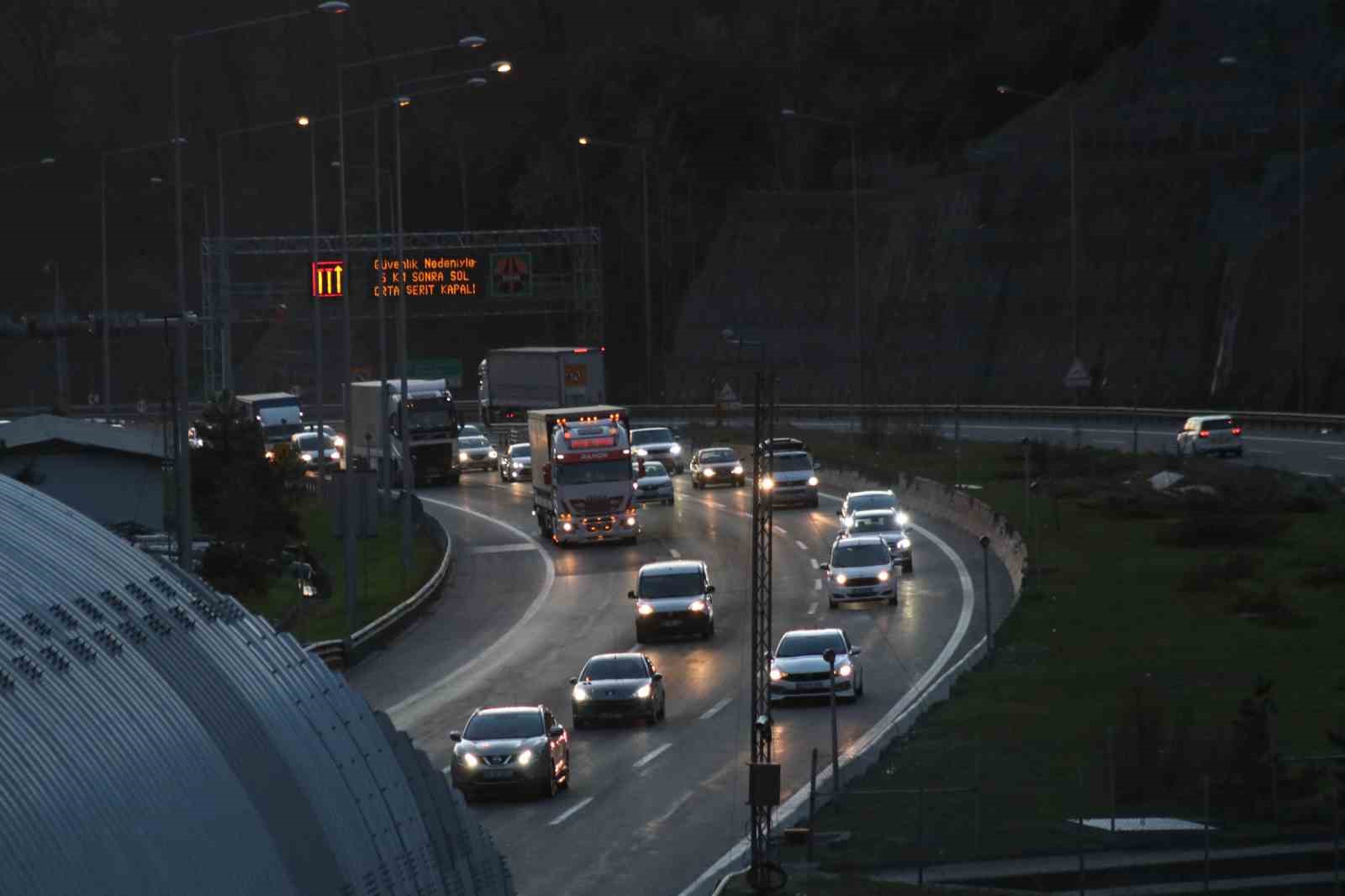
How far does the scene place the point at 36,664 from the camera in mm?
16234

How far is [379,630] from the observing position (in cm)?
4925

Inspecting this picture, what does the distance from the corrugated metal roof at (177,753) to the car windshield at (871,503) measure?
40.2m

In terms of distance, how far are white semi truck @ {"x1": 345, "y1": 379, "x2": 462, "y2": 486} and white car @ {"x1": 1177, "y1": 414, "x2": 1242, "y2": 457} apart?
85.6 feet

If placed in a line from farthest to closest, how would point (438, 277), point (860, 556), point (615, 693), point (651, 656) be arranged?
point (438, 277), point (860, 556), point (651, 656), point (615, 693)

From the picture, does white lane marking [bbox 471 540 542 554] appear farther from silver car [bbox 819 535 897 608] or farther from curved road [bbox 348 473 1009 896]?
silver car [bbox 819 535 897 608]

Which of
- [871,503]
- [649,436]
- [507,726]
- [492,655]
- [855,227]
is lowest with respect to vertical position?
[492,655]

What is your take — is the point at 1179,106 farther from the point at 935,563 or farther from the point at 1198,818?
the point at 1198,818

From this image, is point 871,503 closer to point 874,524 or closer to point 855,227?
point 874,524

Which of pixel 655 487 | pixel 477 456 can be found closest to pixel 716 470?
pixel 655 487

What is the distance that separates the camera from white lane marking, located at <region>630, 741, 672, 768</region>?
3556 centimetres

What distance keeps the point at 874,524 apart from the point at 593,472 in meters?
8.66

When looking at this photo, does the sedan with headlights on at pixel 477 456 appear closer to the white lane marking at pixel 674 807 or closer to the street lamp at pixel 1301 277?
the street lamp at pixel 1301 277

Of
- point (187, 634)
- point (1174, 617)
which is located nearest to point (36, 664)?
point (187, 634)

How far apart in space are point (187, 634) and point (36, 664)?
285 cm
